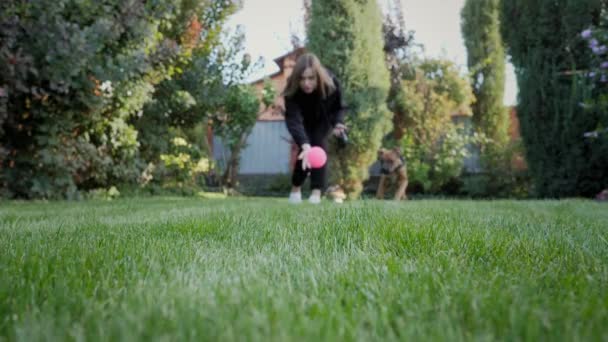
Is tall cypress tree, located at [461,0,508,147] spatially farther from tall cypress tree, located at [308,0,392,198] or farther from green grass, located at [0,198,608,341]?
green grass, located at [0,198,608,341]

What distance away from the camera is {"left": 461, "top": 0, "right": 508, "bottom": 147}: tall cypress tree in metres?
13.3

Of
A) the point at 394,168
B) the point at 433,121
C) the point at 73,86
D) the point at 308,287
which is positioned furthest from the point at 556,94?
the point at 308,287

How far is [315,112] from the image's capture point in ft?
18.0

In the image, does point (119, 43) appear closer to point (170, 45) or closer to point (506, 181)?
point (170, 45)

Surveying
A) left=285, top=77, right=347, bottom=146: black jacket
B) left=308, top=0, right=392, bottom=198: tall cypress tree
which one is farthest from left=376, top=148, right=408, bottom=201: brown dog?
left=285, top=77, right=347, bottom=146: black jacket

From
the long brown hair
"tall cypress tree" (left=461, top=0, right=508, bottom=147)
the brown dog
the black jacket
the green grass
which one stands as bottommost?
A: the green grass

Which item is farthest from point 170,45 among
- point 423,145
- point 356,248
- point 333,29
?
point 423,145

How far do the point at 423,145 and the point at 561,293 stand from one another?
1083 cm

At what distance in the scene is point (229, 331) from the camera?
71cm

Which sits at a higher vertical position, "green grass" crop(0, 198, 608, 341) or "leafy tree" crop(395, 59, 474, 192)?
"leafy tree" crop(395, 59, 474, 192)

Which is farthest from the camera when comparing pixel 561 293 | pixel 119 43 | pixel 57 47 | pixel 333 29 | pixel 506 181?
pixel 506 181

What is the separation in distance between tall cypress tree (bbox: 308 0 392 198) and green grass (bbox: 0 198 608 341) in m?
7.83

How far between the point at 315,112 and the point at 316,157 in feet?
2.29

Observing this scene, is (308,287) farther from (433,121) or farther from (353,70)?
(433,121)
